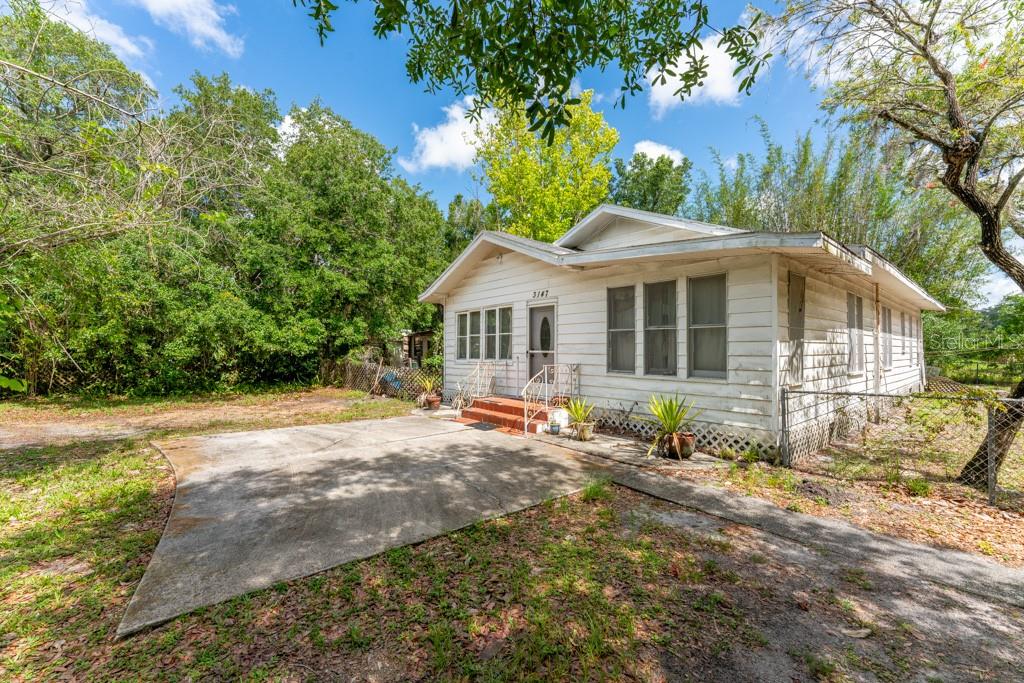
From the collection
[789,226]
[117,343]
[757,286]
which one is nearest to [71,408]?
[117,343]

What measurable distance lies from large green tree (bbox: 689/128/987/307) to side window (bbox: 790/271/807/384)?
42.6 ft

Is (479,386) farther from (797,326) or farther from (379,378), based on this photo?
(797,326)

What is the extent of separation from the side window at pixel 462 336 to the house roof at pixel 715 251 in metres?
1.43

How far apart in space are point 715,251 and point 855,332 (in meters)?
5.45

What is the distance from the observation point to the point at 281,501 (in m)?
4.41

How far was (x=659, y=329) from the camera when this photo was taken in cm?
710

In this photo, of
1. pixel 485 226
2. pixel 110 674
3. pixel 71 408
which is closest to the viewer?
pixel 110 674

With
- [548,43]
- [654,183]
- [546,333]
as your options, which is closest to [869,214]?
[654,183]

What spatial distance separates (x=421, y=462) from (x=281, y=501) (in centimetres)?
189

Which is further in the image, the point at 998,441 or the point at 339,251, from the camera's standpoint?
the point at 339,251

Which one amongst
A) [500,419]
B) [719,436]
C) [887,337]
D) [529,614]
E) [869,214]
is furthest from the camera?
[869,214]

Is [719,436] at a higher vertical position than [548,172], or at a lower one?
lower

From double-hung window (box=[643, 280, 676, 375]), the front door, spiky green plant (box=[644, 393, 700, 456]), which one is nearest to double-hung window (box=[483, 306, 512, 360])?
the front door

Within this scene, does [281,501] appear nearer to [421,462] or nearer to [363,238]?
[421,462]
